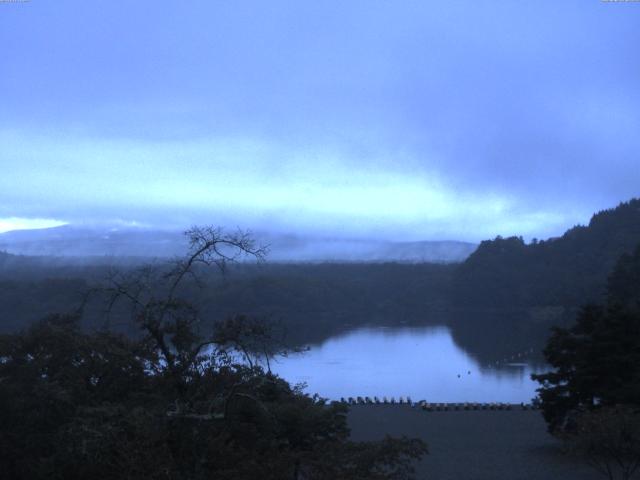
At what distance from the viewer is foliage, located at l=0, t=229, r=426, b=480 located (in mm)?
A: 4723

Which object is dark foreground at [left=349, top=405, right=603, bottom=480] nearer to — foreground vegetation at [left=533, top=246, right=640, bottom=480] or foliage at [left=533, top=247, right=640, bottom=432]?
foreground vegetation at [left=533, top=246, right=640, bottom=480]

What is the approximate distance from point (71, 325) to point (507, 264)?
5699 centimetres

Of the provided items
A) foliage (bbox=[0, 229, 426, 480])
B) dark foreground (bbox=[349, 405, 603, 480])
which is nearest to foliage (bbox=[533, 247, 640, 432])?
dark foreground (bbox=[349, 405, 603, 480])

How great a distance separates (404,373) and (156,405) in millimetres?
20666

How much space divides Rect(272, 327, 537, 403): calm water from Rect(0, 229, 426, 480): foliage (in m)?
10.2

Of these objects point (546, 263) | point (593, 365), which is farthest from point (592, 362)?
point (546, 263)

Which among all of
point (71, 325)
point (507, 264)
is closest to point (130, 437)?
point (71, 325)

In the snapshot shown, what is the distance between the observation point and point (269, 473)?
15.3 ft

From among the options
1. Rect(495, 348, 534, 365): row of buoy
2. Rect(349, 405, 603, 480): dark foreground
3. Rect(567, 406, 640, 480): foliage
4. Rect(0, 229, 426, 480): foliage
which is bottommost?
Rect(495, 348, 534, 365): row of buoy

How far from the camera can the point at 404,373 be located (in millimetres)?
25266

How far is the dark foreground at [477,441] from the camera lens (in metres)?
9.82

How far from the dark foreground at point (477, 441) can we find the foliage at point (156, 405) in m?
3.97

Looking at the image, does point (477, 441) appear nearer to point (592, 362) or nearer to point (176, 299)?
point (592, 362)

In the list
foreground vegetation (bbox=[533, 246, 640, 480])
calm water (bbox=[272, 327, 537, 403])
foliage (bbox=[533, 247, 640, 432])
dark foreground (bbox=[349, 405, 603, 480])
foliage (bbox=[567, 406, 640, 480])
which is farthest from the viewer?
calm water (bbox=[272, 327, 537, 403])
